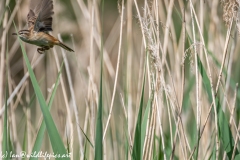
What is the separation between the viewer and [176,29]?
2088 mm

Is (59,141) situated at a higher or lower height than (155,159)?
higher

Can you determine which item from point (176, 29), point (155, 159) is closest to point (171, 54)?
point (176, 29)

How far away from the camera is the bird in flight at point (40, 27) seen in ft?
4.97

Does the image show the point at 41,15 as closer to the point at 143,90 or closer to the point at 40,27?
the point at 40,27

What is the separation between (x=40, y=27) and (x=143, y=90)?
18.5 inches

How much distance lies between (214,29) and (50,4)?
0.87 meters

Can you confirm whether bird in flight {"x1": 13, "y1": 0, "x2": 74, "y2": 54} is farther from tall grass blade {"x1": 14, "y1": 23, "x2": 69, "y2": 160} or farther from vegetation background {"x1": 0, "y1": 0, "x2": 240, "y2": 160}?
tall grass blade {"x1": 14, "y1": 23, "x2": 69, "y2": 160}

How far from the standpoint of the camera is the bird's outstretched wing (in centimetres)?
151

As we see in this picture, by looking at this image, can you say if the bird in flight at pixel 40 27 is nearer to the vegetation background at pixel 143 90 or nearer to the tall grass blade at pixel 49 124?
the vegetation background at pixel 143 90

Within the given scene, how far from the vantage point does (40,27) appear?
1562 millimetres

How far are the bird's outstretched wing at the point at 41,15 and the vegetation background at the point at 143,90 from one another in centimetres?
9

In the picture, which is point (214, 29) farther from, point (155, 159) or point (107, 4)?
point (107, 4)

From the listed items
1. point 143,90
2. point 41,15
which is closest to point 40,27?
point 41,15

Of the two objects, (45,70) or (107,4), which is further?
(107,4)
